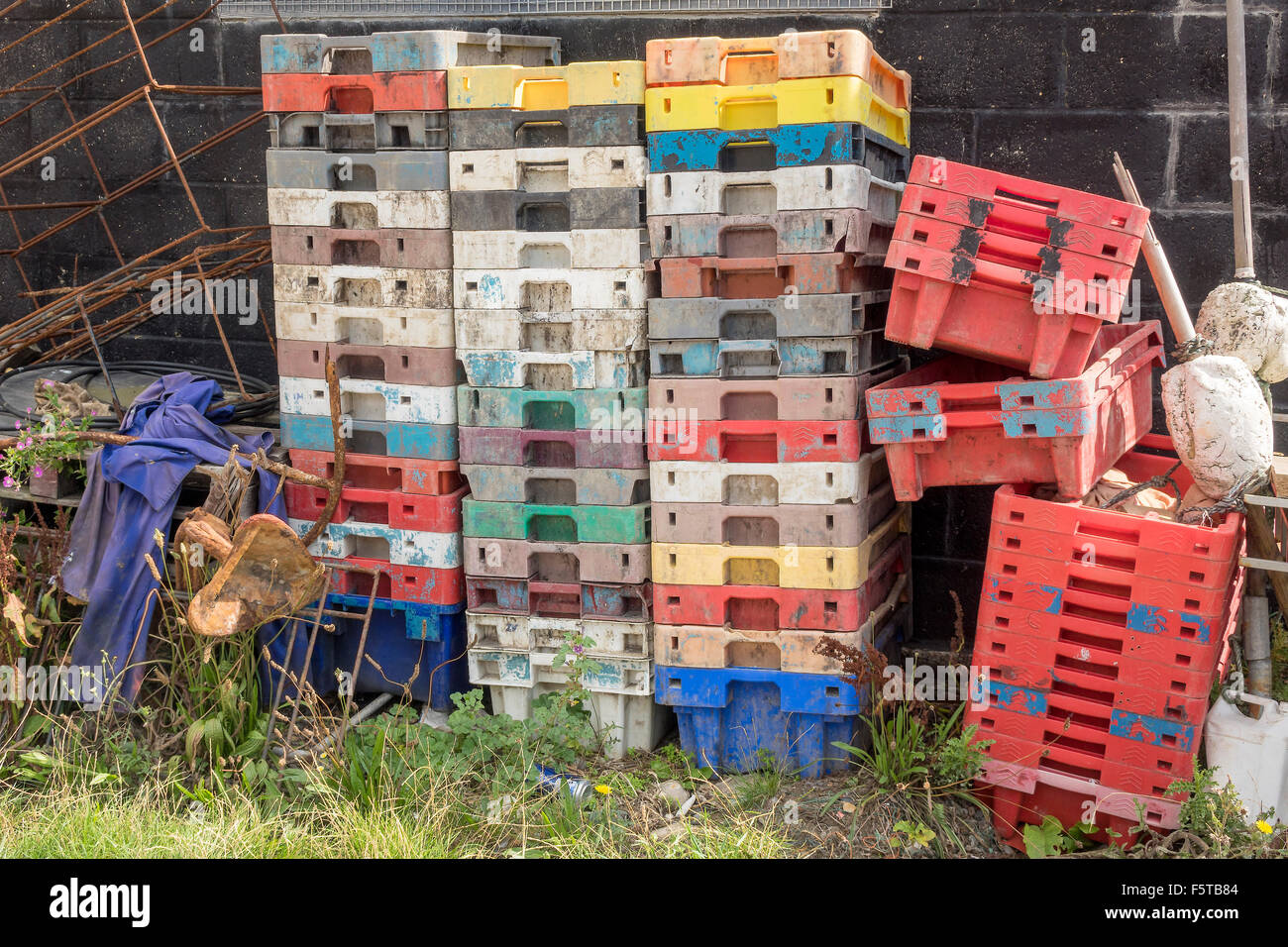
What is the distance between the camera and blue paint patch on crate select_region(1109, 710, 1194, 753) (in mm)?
4352

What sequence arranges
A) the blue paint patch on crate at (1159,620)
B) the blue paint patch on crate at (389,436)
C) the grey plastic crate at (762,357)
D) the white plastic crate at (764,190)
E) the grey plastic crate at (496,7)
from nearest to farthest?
the blue paint patch on crate at (1159,620), the white plastic crate at (764,190), the grey plastic crate at (762,357), the blue paint patch on crate at (389,436), the grey plastic crate at (496,7)

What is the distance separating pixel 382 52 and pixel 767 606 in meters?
2.77

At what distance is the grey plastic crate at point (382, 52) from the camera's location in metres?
5.01

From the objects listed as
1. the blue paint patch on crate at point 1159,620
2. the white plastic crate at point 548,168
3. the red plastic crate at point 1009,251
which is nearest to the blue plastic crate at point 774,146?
the white plastic crate at point 548,168

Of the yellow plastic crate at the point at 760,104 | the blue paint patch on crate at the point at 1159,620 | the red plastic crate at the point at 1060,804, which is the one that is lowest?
the red plastic crate at the point at 1060,804

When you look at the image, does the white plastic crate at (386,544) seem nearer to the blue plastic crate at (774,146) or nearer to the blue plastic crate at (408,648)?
the blue plastic crate at (408,648)

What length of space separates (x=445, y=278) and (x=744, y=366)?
1297mm

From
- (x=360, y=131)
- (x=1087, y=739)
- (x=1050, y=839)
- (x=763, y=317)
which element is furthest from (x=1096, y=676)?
(x=360, y=131)

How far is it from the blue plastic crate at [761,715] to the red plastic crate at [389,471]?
3.98 ft

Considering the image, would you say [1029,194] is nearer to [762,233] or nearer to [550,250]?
[762,233]

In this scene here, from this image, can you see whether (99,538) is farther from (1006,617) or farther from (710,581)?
(1006,617)

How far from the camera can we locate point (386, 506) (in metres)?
5.53

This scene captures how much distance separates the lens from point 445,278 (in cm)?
513

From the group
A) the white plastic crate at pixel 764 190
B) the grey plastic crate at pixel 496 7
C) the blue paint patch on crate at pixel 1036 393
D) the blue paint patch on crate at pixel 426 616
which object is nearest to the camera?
the blue paint patch on crate at pixel 1036 393
